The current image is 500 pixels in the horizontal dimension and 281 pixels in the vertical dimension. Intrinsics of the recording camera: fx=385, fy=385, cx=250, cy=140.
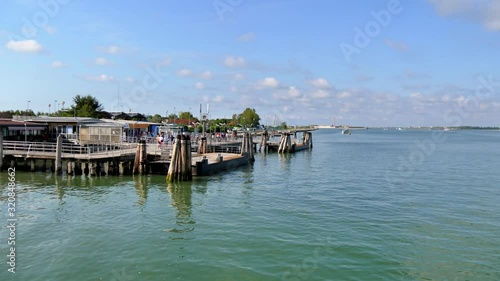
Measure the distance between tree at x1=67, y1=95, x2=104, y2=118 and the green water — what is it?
60.7 m

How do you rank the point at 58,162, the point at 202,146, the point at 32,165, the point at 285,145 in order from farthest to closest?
the point at 285,145 < the point at 202,146 < the point at 32,165 < the point at 58,162

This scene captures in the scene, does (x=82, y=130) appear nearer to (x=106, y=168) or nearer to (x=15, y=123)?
(x=15, y=123)

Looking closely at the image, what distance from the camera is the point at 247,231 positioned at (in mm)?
20703

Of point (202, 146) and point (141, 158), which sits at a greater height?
point (202, 146)

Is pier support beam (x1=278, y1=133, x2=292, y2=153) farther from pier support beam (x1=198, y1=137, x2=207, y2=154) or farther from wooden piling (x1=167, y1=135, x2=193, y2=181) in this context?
wooden piling (x1=167, y1=135, x2=193, y2=181)

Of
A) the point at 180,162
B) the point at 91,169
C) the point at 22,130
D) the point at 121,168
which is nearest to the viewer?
the point at 180,162

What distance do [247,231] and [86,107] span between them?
3294 inches

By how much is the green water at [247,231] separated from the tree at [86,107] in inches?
2389

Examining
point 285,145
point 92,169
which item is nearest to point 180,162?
point 92,169

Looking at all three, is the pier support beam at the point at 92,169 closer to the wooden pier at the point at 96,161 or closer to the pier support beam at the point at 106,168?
the wooden pier at the point at 96,161

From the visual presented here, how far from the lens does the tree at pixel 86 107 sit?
306 feet

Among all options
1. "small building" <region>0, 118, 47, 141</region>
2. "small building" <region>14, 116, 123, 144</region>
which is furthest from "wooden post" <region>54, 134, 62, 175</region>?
"small building" <region>0, 118, 47, 141</region>

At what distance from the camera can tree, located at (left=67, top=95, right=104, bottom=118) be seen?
9325 cm

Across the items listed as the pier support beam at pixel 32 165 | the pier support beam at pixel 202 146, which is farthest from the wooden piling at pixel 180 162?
the pier support beam at pixel 202 146
